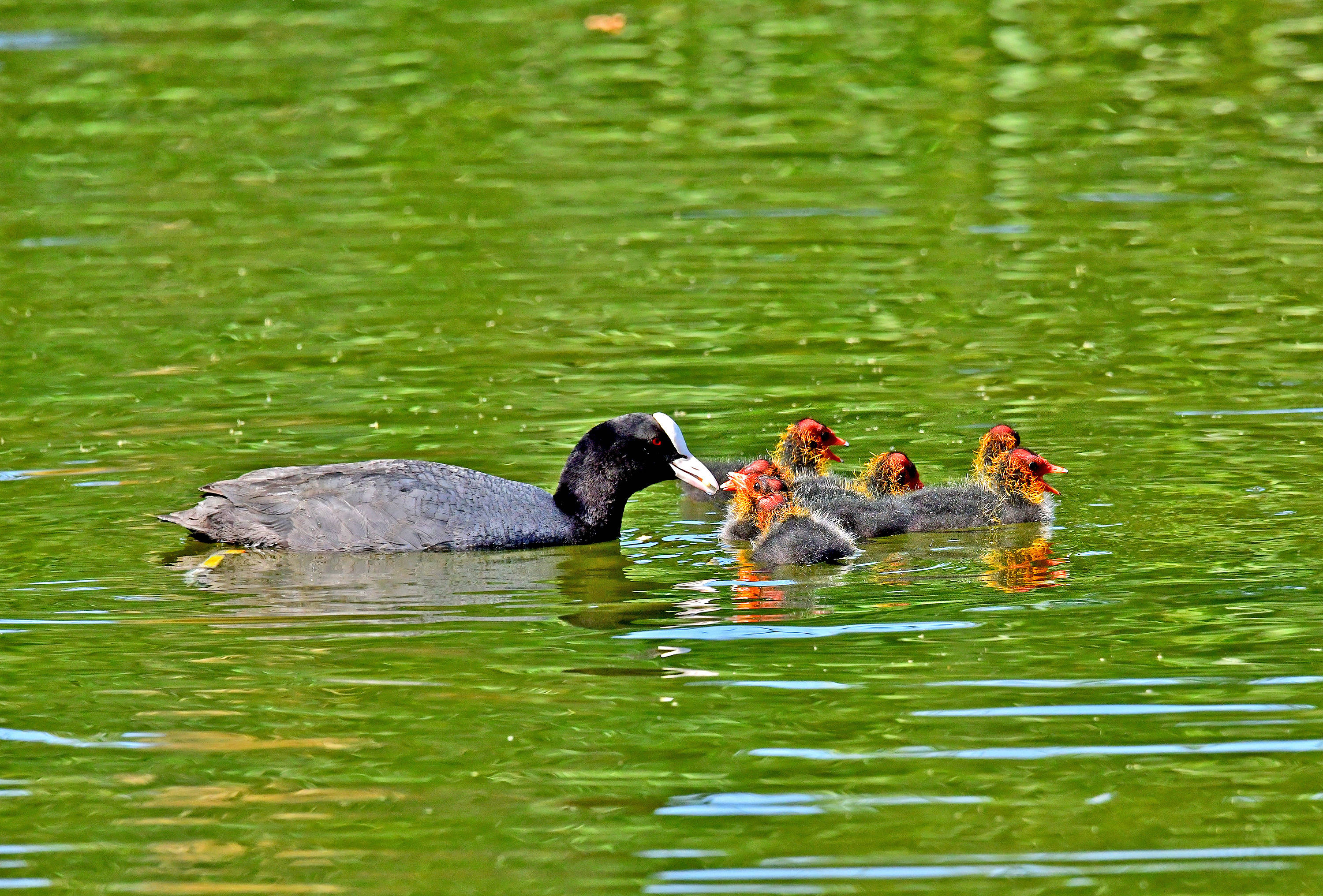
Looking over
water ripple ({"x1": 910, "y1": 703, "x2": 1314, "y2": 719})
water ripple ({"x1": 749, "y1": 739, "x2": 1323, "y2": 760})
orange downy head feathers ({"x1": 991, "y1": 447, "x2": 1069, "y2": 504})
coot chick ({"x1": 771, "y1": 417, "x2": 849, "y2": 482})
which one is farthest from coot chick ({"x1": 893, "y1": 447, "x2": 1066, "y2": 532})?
water ripple ({"x1": 749, "y1": 739, "x2": 1323, "y2": 760})

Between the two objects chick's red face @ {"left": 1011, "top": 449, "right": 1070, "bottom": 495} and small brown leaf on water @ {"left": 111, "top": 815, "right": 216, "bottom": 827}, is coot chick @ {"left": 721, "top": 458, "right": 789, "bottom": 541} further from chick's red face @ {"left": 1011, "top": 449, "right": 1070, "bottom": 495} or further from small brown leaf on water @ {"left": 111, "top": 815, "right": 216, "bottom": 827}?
small brown leaf on water @ {"left": 111, "top": 815, "right": 216, "bottom": 827}

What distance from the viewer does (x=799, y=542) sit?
9375mm

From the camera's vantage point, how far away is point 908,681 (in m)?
7.46

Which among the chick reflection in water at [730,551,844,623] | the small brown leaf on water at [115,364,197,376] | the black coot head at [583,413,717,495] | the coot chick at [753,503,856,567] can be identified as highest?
the small brown leaf on water at [115,364,197,376]

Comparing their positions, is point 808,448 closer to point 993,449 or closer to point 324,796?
point 993,449

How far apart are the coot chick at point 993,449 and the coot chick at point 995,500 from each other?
1.3 inches

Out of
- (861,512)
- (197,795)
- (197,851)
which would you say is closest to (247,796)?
(197,795)

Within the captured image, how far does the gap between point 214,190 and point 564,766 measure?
1226 cm

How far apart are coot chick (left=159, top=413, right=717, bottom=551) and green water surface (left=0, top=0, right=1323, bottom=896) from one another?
0.16 m

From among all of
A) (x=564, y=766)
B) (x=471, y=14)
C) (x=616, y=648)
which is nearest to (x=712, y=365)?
(x=616, y=648)

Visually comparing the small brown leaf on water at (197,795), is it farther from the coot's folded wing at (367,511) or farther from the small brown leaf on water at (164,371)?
the small brown leaf on water at (164,371)

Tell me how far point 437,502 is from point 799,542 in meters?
1.79

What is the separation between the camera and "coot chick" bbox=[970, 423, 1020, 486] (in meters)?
10.0

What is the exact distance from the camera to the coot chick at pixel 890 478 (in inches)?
402
